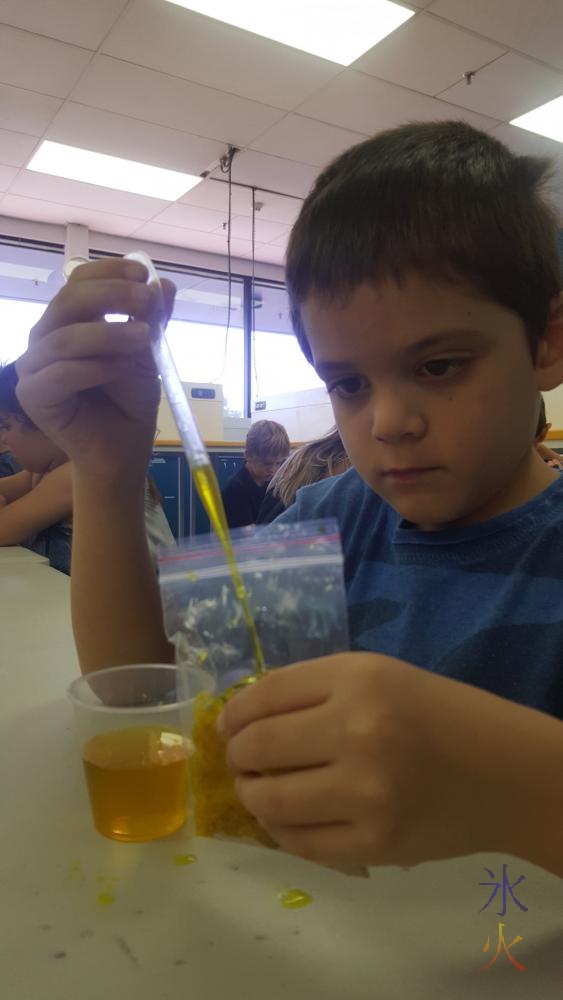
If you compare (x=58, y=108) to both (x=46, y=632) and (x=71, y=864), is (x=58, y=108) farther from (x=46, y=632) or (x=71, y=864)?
(x=71, y=864)

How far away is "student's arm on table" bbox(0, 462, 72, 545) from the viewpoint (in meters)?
1.70

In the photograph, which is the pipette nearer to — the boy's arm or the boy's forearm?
the boy's forearm

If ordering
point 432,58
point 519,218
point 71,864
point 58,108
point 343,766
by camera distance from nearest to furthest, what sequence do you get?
point 343,766 → point 71,864 → point 519,218 → point 432,58 → point 58,108

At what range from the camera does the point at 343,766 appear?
11.7 inches

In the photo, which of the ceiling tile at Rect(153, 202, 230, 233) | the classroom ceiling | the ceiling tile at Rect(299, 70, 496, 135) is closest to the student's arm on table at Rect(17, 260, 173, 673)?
the classroom ceiling

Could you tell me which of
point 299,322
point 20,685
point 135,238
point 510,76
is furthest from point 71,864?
point 135,238

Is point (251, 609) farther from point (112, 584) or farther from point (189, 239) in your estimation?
point (189, 239)

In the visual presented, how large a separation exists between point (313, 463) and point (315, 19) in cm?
214

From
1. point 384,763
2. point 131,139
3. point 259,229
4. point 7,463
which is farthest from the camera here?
point 259,229

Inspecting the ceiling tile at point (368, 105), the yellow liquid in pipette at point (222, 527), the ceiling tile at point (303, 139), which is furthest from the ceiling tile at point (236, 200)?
the yellow liquid in pipette at point (222, 527)

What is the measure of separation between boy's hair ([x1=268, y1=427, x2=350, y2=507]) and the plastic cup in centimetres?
112

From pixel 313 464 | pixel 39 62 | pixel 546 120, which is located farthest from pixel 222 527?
pixel 546 120

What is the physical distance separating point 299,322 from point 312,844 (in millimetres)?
507

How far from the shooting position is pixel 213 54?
9.73 feet
